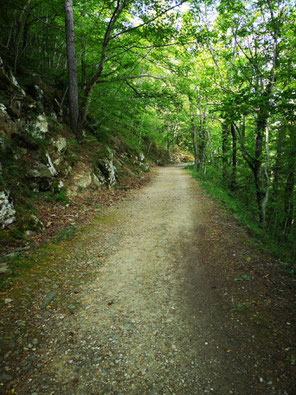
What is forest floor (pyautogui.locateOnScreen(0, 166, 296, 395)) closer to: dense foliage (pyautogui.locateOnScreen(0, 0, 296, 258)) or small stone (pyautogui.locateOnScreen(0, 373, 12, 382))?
small stone (pyautogui.locateOnScreen(0, 373, 12, 382))

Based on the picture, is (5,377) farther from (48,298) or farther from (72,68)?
(72,68)

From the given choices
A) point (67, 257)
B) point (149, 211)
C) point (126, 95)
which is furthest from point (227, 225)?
point (126, 95)

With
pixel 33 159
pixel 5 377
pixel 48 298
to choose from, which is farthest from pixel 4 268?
pixel 33 159

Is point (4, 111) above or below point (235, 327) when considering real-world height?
above

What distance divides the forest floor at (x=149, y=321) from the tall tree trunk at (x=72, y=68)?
757 centimetres

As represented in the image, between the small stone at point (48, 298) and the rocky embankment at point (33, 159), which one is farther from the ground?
the rocky embankment at point (33, 159)

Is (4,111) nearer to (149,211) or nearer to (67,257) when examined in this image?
(67,257)

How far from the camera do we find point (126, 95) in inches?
461

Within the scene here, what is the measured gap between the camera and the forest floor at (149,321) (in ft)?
7.82

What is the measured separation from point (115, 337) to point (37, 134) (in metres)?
7.38

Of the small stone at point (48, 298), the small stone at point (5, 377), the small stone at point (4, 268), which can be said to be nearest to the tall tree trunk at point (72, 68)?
the small stone at point (4, 268)

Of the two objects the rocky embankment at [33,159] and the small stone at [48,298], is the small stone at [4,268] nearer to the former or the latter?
the rocky embankment at [33,159]

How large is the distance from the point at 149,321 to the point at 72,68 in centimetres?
1135

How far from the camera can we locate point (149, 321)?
323cm
